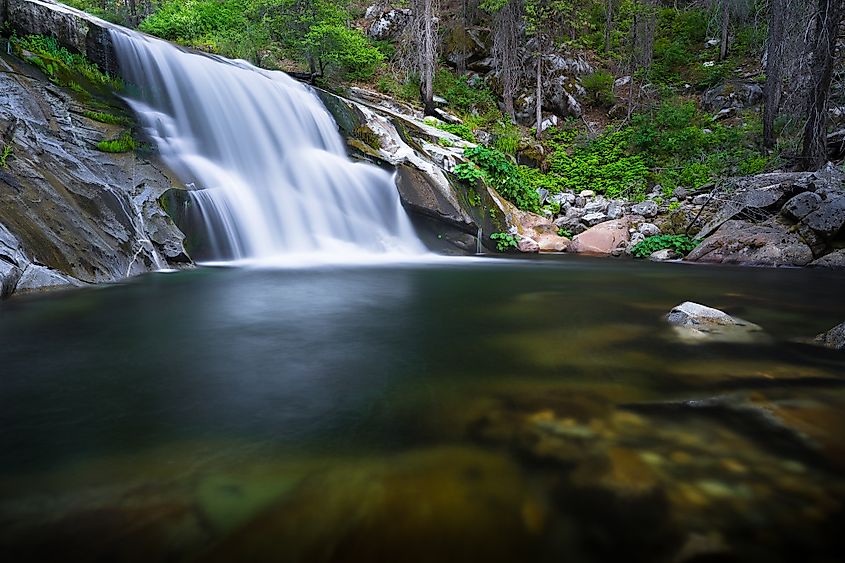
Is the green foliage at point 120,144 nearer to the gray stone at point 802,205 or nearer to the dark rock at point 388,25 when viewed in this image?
the gray stone at point 802,205

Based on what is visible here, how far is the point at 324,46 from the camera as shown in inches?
600

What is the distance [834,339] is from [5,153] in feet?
29.4

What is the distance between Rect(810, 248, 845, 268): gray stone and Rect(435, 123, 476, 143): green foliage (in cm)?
957

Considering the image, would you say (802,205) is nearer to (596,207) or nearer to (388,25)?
(596,207)

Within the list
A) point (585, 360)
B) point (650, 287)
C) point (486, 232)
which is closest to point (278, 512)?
point (585, 360)

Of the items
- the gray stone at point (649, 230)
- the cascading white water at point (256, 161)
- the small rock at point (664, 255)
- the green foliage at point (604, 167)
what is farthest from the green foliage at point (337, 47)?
the small rock at point (664, 255)

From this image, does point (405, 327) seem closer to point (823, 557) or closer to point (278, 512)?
point (278, 512)

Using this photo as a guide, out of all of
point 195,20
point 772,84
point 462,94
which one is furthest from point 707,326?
point 195,20

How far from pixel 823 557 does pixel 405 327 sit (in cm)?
331

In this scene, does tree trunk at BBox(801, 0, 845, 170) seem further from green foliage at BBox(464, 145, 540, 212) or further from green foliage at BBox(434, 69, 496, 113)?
green foliage at BBox(434, 69, 496, 113)

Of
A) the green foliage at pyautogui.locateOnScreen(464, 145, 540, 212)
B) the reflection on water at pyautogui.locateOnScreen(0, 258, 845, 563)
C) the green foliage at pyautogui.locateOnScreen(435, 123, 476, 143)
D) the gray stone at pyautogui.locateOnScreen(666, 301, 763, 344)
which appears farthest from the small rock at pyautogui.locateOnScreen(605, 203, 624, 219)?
the gray stone at pyautogui.locateOnScreen(666, 301, 763, 344)

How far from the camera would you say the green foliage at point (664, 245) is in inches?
419

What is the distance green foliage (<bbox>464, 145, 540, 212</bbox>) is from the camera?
1315 cm

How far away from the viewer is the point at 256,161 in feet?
33.2
